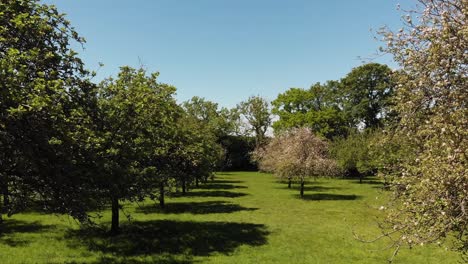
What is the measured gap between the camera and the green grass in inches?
796

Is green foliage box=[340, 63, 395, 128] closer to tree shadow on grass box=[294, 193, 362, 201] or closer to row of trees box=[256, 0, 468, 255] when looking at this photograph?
tree shadow on grass box=[294, 193, 362, 201]

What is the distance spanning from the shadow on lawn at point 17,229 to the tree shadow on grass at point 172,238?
2439mm

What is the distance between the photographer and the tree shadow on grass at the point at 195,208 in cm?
3600

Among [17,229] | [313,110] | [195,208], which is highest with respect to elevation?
[313,110]

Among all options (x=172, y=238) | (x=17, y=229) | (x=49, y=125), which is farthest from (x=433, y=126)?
(x=17, y=229)

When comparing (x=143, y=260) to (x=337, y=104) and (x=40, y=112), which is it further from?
(x=337, y=104)

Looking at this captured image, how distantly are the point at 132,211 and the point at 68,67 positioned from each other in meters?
23.6

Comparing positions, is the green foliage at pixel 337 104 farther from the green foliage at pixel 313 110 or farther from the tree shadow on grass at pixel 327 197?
the tree shadow on grass at pixel 327 197

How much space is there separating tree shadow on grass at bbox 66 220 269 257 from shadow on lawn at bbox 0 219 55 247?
2.44 meters

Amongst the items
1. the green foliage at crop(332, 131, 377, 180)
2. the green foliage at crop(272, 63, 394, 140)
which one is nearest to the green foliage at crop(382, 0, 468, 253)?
the green foliage at crop(332, 131, 377, 180)

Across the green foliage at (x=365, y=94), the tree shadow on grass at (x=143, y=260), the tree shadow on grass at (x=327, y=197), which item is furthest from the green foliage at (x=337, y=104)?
the tree shadow on grass at (x=143, y=260)

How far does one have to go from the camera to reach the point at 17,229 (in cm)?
2600

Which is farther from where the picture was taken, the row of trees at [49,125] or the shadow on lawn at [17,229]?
the shadow on lawn at [17,229]

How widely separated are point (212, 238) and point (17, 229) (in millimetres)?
13393
